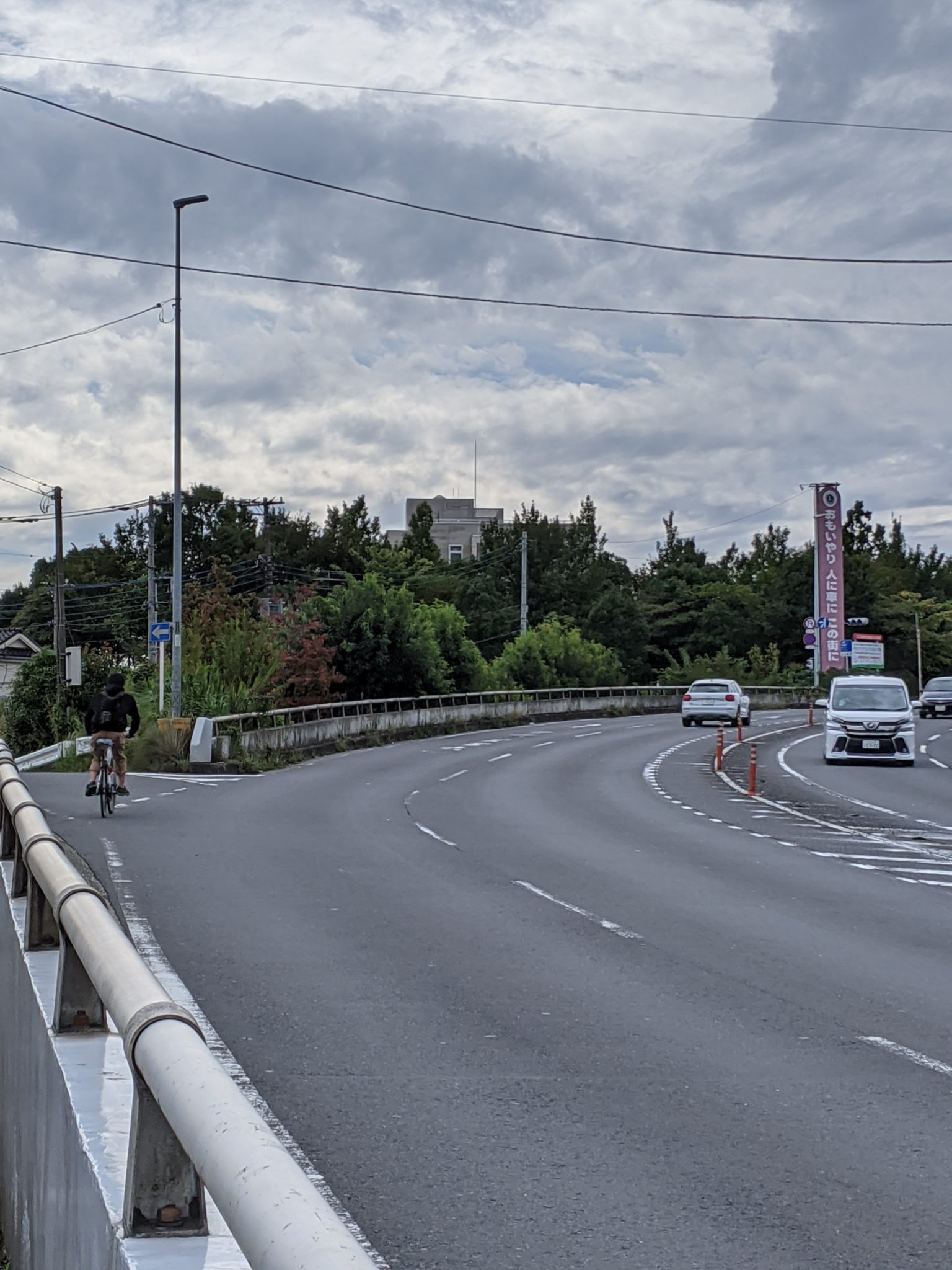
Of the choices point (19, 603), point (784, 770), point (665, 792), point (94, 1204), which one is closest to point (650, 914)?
point (94, 1204)

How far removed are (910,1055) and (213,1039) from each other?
3.60m

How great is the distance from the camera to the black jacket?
1936 centimetres

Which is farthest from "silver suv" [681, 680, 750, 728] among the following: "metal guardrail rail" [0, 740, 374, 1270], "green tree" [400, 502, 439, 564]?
"green tree" [400, 502, 439, 564]

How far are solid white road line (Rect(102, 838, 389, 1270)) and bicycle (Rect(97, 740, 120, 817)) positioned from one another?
417 centimetres

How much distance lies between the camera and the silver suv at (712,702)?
52.4m

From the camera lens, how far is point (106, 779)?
62.8 feet

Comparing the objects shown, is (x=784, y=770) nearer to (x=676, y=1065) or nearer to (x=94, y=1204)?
(x=676, y=1065)

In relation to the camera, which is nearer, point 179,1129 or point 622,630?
point 179,1129

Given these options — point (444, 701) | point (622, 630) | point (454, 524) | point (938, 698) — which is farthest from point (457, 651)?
point (454, 524)

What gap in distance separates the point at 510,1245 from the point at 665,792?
68.7 feet

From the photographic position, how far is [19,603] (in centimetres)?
13975

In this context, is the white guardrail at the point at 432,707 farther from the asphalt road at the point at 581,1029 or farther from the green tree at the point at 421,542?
the green tree at the point at 421,542

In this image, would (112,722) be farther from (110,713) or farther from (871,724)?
(871,724)

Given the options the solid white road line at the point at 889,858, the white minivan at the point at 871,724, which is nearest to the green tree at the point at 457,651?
the white minivan at the point at 871,724
